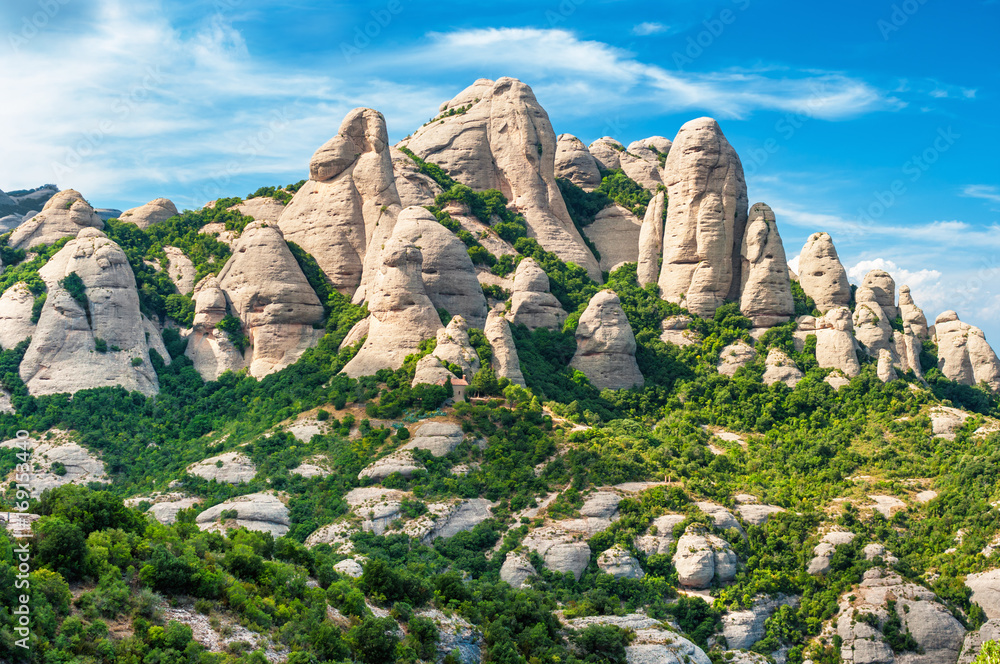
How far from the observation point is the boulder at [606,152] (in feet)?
A: 329

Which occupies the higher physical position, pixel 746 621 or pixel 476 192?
pixel 476 192

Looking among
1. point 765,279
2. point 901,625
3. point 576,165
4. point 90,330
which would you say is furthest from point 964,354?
point 90,330

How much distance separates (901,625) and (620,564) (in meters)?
12.9

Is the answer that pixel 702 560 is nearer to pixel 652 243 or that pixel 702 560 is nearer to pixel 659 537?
pixel 659 537

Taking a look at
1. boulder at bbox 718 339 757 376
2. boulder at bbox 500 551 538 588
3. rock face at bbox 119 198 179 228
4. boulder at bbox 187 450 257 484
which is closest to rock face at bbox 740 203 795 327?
boulder at bbox 718 339 757 376

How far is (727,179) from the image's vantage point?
76.9 metres

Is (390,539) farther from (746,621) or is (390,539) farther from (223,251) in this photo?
(223,251)

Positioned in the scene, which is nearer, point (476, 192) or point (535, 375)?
point (535, 375)

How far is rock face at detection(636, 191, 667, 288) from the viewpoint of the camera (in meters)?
80.4

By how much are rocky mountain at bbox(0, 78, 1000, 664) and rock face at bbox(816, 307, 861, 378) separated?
0.32 meters

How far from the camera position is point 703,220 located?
249ft

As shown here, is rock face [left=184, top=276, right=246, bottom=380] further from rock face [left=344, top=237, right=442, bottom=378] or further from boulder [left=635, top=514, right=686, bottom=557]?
boulder [left=635, top=514, right=686, bottom=557]

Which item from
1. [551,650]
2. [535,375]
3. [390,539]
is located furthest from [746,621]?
[535,375]

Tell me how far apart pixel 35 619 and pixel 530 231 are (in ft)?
198
